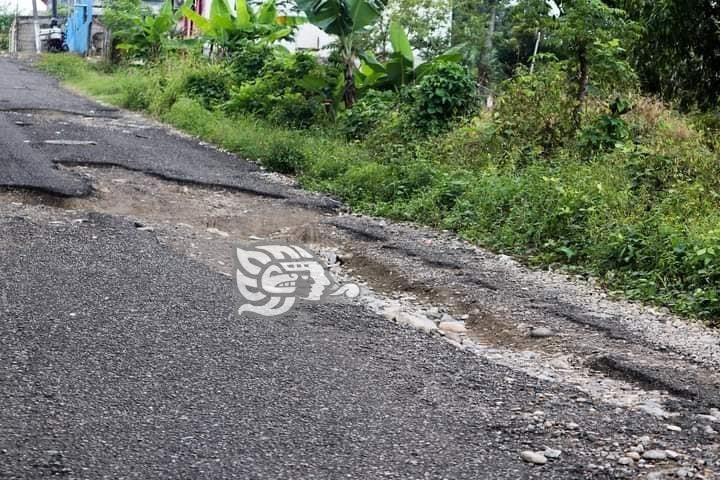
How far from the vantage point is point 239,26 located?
17984 mm

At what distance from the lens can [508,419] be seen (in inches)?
163

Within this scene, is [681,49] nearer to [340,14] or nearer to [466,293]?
[340,14]

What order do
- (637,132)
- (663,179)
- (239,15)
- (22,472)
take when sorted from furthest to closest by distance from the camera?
(239,15) < (637,132) < (663,179) < (22,472)

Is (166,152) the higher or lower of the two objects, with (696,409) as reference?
lower

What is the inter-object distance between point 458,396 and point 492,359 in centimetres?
72

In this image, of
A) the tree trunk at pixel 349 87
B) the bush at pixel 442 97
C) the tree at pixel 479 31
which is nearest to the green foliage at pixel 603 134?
the bush at pixel 442 97

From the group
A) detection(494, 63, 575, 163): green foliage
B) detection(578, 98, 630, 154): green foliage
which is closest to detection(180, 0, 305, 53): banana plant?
detection(494, 63, 575, 163): green foliage

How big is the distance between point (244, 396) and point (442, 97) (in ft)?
25.1

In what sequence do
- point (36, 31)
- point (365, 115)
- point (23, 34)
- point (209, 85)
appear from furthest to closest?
point (23, 34)
point (36, 31)
point (209, 85)
point (365, 115)

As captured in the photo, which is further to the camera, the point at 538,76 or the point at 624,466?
the point at 538,76

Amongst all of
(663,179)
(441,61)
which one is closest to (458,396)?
(663,179)

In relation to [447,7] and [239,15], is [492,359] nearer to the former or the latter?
[239,15]

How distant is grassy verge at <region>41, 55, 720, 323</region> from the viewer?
673 cm

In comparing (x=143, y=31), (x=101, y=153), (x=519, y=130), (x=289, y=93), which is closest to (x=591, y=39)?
(x=519, y=130)
